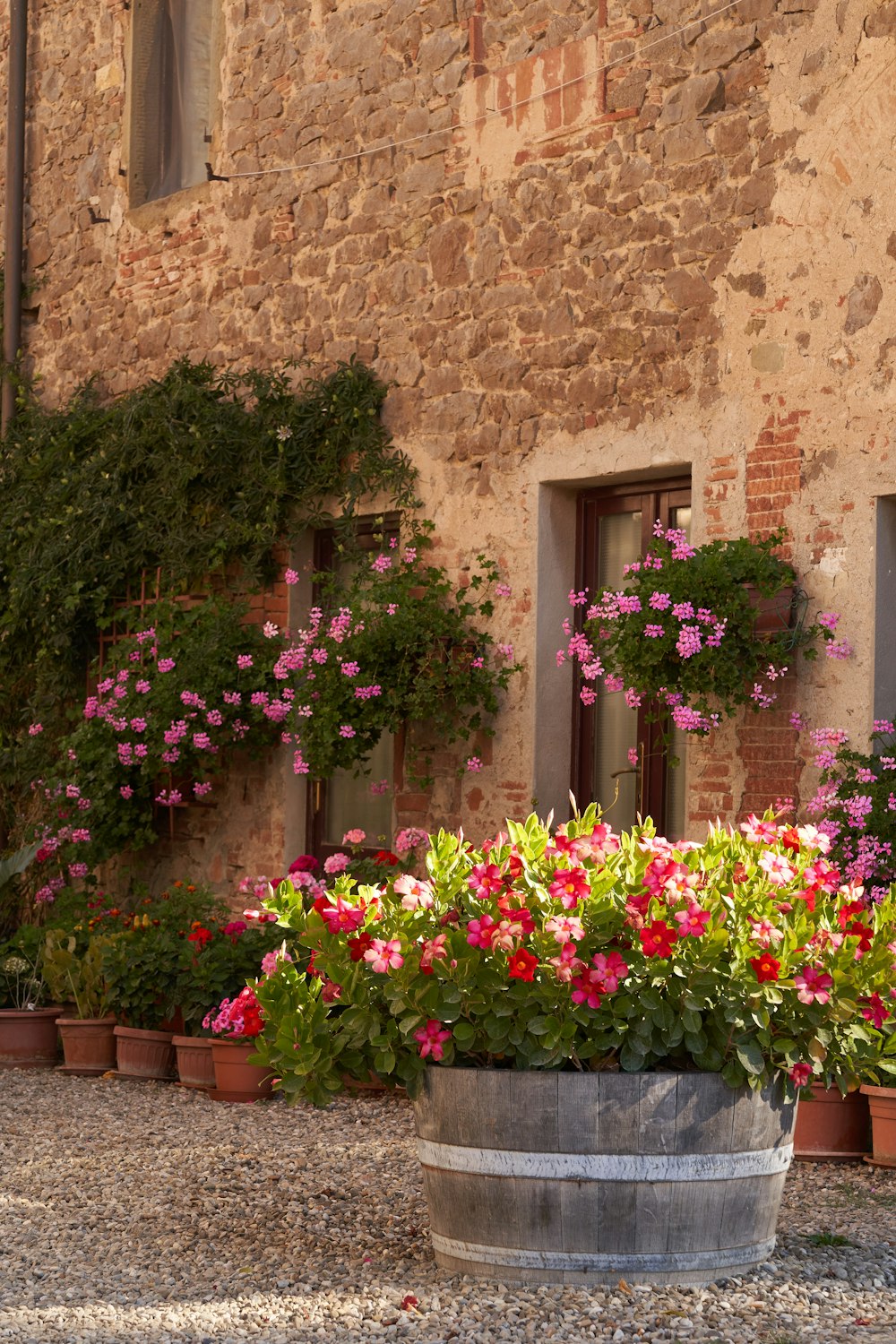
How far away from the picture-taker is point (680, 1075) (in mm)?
3543

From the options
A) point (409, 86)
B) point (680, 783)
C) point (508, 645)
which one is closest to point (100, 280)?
point (409, 86)

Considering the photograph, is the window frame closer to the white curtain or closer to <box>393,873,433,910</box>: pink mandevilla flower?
the white curtain

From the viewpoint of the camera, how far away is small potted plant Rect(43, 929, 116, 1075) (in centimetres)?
709

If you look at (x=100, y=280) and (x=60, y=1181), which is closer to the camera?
(x=60, y=1181)

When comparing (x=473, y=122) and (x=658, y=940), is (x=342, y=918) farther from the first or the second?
(x=473, y=122)

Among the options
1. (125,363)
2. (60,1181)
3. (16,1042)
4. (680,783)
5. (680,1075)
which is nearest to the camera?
(680,1075)

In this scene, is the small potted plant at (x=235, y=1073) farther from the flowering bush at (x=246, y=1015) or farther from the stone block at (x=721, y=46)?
the stone block at (x=721, y=46)

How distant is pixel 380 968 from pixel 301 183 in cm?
549

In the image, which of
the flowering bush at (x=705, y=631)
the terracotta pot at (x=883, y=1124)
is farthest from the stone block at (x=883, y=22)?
the terracotta pot at (x=883, y=1124)

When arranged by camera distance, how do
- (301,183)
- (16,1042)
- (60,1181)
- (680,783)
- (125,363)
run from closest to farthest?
1. (60,1181)
2. (680,783)
3. (16,1042)
4. (301,183)
5. (125,363)

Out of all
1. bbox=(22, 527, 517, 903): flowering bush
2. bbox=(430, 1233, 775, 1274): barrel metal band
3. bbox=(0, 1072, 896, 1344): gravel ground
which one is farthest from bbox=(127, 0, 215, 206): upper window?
bbox=(430, 1233, 775, 1274): barrel metal band

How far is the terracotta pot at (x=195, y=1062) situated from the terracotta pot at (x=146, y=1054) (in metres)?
0.17

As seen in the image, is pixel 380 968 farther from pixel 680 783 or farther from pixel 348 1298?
pixel 680 783

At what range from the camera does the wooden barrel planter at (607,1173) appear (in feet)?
11.5
